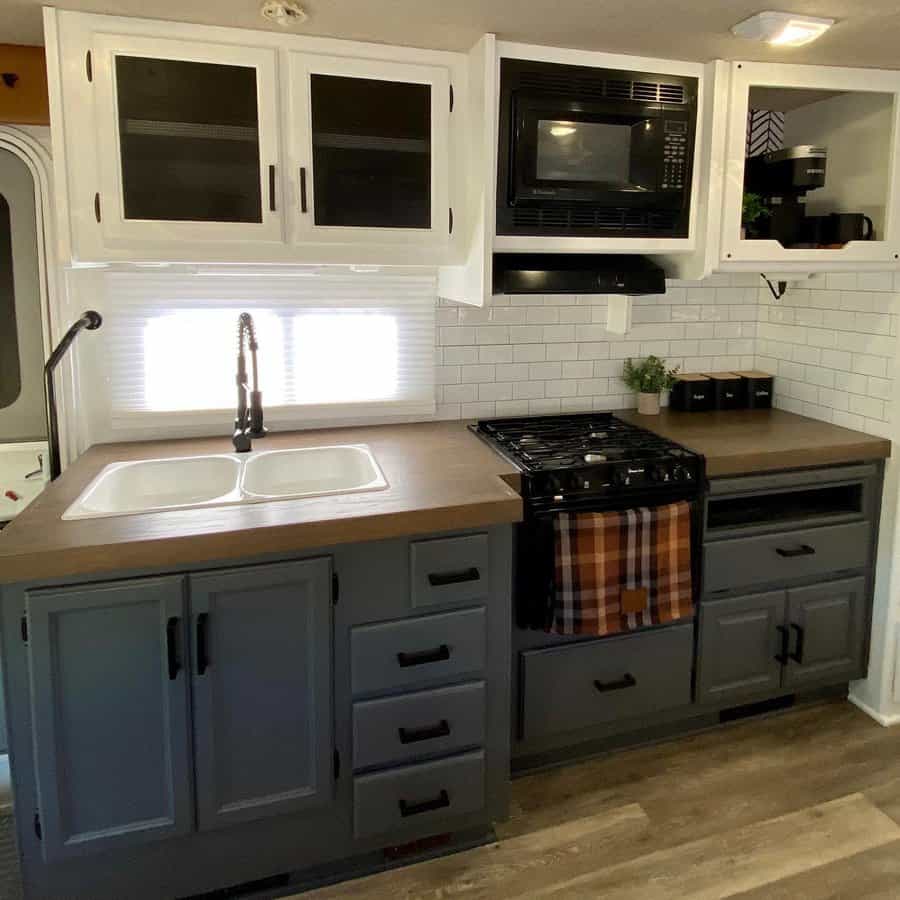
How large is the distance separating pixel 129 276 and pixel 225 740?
4.71 feet

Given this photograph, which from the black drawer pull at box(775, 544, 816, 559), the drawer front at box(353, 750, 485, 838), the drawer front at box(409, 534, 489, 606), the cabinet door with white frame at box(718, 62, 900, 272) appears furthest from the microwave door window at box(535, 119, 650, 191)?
the drawer front at box(353, 750, 485, 838)

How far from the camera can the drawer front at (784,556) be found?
8.13ft

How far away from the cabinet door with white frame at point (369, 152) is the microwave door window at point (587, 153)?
0.98ft

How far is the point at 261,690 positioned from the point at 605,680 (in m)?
1.10

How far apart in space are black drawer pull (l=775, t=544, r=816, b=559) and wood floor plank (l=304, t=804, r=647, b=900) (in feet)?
3.14

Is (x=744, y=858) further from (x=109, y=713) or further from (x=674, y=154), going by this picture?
(x=674, y=154)

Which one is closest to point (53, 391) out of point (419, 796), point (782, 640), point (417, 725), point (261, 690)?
point (261, 690)

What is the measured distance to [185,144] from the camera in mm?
2045

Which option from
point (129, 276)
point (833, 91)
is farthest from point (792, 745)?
point (129, 276)

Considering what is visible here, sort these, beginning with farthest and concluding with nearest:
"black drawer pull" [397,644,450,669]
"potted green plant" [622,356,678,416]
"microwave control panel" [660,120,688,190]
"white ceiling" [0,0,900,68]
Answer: "potted green plant" [622,356,678,416] → "microwave control panel" [660,120,688,190] → "black drawer pull" [397,644,450,669] → "white ceiling" [0,0,900,68]

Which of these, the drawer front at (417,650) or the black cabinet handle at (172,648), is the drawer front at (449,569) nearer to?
the drawer front at (417,650)

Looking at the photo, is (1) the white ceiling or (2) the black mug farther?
(2) the black mug

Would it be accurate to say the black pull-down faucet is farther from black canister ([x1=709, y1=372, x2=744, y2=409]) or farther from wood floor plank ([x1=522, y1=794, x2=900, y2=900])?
black canister ([x1=709, y1=372, x2=744, y2=409])

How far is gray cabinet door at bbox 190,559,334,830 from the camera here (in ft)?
5.89
